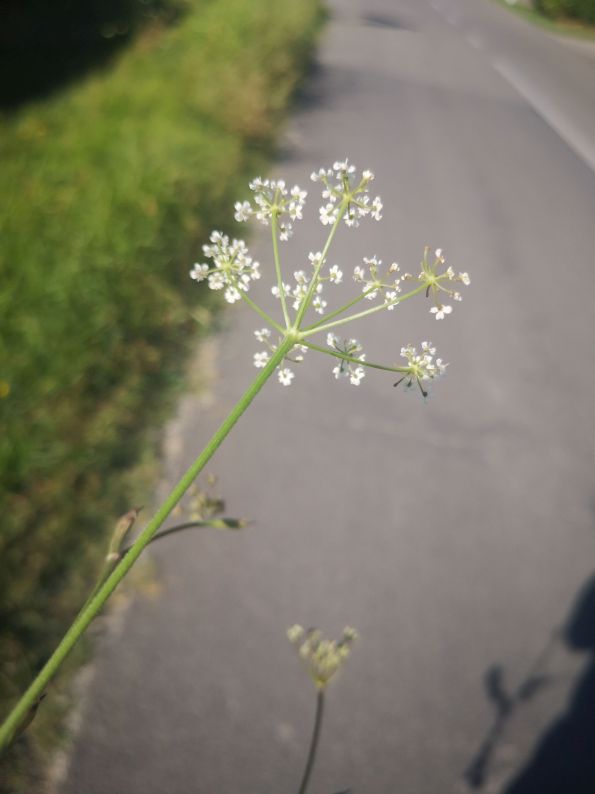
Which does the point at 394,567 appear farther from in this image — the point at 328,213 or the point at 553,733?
the point at 328,213

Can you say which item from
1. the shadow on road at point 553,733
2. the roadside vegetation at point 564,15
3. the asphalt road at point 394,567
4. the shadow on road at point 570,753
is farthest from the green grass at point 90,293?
the roadside vegetation at point 564,15

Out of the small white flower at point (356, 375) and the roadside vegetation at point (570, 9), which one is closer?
the small white flower at point (356, 375)

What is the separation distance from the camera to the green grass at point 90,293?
291 centimetres

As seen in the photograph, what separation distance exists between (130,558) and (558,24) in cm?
2693

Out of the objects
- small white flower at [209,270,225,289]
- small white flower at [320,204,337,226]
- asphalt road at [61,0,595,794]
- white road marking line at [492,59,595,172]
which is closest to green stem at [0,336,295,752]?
small white flower at [209,270,225,289]

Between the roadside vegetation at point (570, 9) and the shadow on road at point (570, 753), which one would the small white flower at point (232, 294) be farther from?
the roadside vegetation at point (570, 9)

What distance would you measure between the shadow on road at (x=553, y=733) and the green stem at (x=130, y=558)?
270cm

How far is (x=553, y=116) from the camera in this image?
10.7 metres

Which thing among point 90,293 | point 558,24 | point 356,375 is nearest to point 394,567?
point 90,293

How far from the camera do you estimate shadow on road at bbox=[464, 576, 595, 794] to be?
284 centimetres

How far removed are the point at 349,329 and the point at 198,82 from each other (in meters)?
4.39

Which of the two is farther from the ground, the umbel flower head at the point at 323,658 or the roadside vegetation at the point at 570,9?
the roadside vegetation at the point at 570,9

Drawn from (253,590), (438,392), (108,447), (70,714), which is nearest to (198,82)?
(438,392)

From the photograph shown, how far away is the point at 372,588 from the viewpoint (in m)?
3.46
